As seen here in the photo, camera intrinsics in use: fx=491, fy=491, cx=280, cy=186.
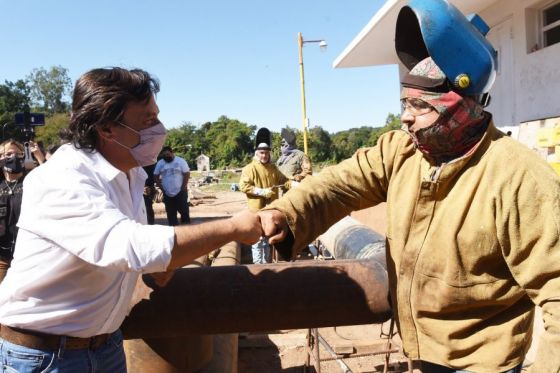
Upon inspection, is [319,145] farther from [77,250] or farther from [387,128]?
[77,250]

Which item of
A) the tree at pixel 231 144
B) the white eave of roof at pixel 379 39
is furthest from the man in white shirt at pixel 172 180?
the tree at pixel 231 144

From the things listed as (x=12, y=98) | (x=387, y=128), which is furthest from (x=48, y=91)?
(x=387, y=128)

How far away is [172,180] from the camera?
952 centimetres

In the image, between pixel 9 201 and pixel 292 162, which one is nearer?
pixel 9 201

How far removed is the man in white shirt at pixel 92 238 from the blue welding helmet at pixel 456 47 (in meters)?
0.90

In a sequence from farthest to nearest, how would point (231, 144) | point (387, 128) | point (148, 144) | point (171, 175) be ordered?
point (231, 144) < point (387, 128) < point (171, 175) < point (148, 144)

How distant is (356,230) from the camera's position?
12.2 feet

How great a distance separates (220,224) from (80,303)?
58 cm

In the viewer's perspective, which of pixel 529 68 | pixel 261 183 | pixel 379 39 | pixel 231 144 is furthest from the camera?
pixel 231 144

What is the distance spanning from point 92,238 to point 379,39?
11.2 meters

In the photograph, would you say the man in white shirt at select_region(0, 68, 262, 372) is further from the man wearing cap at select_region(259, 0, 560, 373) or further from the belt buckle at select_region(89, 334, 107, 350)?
the man wearing cap at select_region(259, 0, 560, 373)

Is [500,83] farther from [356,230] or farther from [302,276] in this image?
[302,276]

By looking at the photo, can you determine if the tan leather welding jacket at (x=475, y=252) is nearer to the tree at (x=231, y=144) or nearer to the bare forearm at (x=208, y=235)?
the bare forearm at (x=208, y=235)

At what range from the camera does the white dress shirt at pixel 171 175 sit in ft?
31.2
